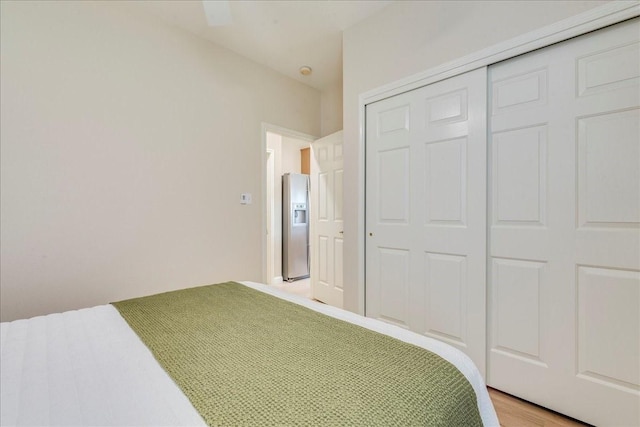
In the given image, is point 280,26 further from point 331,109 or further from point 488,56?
point 488,56

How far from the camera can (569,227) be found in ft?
4.87

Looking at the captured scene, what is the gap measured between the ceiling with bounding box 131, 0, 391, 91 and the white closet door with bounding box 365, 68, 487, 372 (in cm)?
81

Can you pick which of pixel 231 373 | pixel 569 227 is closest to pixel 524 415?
pixel 569 227

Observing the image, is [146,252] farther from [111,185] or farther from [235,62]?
[235,62]

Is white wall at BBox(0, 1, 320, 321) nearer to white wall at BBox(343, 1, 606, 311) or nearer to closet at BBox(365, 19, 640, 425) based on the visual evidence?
white wall at BBox(343, 1, 606, 311)

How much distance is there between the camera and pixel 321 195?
11.2ft

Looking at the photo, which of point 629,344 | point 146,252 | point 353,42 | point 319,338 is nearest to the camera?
point 319,338

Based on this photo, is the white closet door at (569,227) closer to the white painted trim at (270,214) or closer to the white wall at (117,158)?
the white wall at (117,158)

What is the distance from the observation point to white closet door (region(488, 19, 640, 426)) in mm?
1346

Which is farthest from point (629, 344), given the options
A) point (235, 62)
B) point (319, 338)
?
point (235, 62)

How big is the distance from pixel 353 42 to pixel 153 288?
263 cm

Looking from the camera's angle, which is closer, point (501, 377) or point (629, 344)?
point (629, 344)

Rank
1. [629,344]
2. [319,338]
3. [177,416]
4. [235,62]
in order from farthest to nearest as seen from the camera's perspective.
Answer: [235,62] → [629,344] → [319,338] → [177,416]

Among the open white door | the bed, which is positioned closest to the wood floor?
the bed
